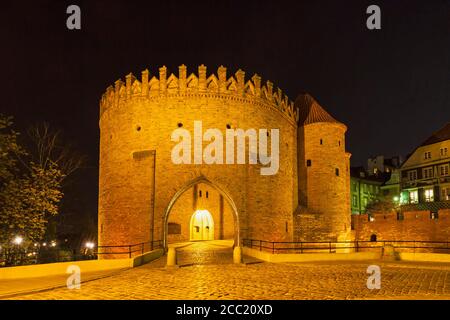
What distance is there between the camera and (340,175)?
99.5 ft

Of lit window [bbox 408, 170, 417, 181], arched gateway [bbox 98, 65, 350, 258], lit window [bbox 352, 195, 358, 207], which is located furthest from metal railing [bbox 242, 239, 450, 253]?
lit window [bbox 352, 195, 358, 207]

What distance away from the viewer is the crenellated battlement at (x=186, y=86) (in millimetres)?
24500

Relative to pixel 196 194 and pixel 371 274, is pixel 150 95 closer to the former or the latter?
pixel 196 194

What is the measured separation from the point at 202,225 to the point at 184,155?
1105 centimetres

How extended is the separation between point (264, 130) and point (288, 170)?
3181 millimetres

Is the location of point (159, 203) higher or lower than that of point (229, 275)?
→ higher

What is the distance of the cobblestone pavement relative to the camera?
9.65m

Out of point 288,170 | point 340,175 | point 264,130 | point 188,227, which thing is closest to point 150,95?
point 264,130

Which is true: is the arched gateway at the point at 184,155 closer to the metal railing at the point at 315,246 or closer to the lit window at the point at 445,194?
the metal railing at the point at 315,246

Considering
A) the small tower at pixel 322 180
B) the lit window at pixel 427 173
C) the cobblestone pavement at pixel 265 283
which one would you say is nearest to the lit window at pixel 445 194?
the lit window at pixel 427 173

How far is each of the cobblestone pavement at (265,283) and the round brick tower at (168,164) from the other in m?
7.94

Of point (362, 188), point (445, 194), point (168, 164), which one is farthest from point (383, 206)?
point (168, 164)

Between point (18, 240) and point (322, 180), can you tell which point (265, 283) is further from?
point (322, 180)

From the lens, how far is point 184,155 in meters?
23.9
